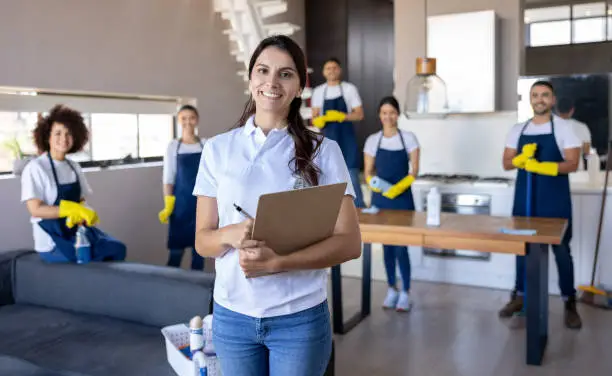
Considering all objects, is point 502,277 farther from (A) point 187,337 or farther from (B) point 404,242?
(A) point 187,337

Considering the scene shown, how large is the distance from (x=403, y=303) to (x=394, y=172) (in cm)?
92

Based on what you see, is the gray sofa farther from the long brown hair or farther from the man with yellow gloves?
the man with yellow gloves

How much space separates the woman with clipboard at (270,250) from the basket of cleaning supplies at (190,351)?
0.78 meters

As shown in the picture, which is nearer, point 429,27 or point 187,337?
point 187,337

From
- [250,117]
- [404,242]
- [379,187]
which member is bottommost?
[404,242]

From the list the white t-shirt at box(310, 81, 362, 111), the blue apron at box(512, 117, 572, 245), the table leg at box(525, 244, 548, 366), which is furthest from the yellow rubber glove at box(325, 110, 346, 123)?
the table leg at box(525, 244, 548, 366)

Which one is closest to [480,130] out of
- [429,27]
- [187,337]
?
[429,27]

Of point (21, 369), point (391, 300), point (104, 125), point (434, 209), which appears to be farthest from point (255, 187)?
point (104, 125)

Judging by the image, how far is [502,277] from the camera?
16.3ft

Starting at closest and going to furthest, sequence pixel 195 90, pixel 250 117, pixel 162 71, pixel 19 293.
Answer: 1. pixel 250 117
2. pixel 19 293
3. pixel 162 71
4. pixel 195 90

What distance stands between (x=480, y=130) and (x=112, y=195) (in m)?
3.06

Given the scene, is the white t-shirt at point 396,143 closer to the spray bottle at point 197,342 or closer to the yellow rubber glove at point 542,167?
the yellow rubber glove at point 542,167

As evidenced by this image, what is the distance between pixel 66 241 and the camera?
128 inches

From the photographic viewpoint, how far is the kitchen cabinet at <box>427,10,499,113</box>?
499cm
